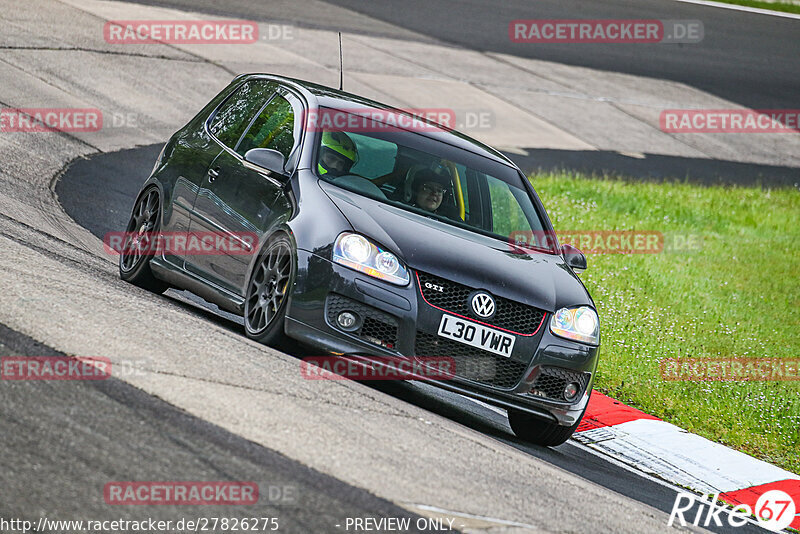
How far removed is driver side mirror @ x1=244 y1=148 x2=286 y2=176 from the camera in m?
7.52

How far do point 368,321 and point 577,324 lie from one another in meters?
1.38

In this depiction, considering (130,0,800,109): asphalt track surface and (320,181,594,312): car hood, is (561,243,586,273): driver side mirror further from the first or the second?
(130,0,800,109): asphalt track surface

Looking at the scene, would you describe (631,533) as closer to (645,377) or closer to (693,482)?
(693,482)

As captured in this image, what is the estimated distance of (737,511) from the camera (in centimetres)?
756

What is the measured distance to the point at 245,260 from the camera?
24.6 feet

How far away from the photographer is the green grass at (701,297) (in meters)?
9.73

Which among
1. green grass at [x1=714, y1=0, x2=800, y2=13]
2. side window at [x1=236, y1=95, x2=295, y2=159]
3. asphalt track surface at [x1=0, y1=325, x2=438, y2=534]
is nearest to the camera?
asphalt track surface at [x1=0, y1=325, x2=438, y2=534]

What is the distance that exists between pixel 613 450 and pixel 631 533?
3007mm

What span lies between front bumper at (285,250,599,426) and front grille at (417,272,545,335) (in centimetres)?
5

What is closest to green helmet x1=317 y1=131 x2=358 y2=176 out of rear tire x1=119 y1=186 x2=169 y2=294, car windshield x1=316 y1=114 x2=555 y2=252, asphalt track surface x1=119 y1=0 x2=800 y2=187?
car windshield x1=316 y1=114 x2=555 y2=252

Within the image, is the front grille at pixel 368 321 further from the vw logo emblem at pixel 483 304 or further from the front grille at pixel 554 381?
the front grille at pixel 554 381

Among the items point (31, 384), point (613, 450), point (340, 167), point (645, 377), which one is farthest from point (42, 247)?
point (645, 377)

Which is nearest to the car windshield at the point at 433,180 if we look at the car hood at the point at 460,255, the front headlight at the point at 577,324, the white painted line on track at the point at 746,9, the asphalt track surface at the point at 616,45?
the car hood at the point at 460,255

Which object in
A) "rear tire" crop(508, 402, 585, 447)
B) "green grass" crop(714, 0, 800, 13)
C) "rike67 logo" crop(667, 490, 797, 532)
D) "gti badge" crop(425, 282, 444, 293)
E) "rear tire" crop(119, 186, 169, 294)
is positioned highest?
"green grass" crop(714, 0, 800, 13)
